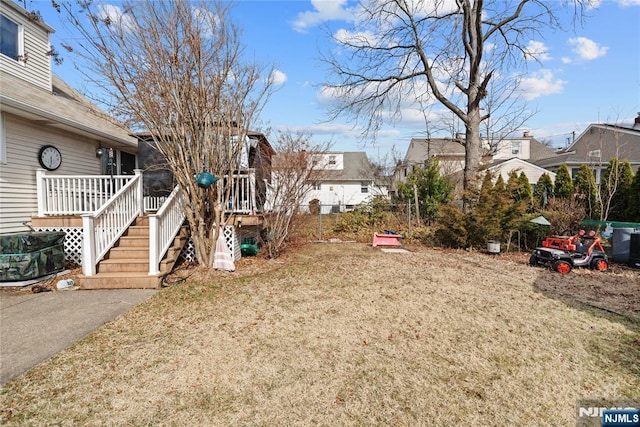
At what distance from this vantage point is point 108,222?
21.2ft

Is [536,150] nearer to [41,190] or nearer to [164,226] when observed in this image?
[164,226]

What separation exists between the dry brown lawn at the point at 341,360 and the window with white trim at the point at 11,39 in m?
8.11

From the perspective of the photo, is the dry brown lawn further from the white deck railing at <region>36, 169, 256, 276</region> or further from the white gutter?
the white gutter

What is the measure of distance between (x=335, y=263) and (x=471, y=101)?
28.2 feet

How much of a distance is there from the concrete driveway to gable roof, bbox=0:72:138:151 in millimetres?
3475

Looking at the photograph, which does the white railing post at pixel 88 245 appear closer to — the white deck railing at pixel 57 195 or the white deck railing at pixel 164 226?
the white deck railing at pixel 164 226

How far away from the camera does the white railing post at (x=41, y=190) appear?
23.8 feet

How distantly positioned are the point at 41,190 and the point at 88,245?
2771 mm

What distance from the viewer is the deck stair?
5.77m

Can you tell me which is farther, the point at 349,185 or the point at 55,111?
the point at 349,185

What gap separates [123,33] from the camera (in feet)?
19.8

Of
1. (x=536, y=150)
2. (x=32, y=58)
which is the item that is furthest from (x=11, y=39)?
(x=536, y=150)

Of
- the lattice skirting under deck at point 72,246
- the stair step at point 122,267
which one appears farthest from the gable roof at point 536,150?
the lattice skirting under deck at point 72,246

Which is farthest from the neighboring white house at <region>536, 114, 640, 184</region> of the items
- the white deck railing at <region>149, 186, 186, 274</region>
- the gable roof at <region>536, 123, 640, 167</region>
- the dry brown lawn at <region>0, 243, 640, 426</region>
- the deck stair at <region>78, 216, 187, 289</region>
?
the deck stair at <region>78, 216, 187, 289</region>
